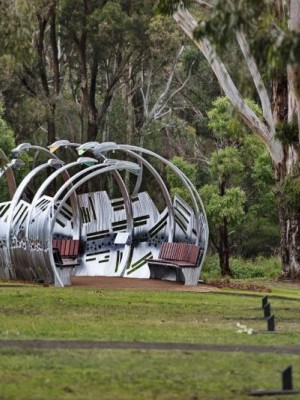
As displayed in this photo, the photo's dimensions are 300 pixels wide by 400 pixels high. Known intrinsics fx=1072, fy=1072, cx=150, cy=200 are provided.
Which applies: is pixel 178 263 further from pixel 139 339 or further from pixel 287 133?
pixel 139 339

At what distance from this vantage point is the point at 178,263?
2800cm

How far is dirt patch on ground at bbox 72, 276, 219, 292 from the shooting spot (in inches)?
1045

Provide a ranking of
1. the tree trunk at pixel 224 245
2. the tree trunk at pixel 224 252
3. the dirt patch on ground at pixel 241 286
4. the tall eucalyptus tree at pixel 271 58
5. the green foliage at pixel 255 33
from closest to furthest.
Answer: the green foliage at pixel 255 33, the tall eucalyptus tree at pixel 271 58, the dirt patch on ground at pixel 241 286, the tree trunk at pixel 224 245, the tree trunk at pixel 224 252

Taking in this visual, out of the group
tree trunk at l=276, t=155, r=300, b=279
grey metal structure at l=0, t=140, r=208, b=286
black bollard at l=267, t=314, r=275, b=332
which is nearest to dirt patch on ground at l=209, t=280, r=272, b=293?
grey metal structure at l=0, t=140, r=208, b=286

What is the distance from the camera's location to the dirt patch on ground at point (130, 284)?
2653 centimetres

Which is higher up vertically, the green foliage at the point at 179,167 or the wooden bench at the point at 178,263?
the green foliage at the point at 179,167

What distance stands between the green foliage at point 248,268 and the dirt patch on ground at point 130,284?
11.4 m

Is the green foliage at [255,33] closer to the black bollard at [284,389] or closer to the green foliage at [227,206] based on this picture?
the black bollard at [284,389]

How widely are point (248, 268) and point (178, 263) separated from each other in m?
15.7

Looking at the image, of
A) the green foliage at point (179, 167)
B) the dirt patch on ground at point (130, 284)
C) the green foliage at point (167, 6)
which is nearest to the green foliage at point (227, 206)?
the green foliage at point (179, 167)

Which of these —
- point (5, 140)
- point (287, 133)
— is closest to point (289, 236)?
point (287, 133)

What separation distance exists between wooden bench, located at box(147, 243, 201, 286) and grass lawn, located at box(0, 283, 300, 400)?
349 centimetres

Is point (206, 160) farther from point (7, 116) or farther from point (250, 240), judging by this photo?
point (7, 116)

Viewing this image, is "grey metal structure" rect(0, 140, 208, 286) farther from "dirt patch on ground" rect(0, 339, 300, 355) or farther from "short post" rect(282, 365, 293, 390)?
"short post" rect(282, 365, 293, 390)
